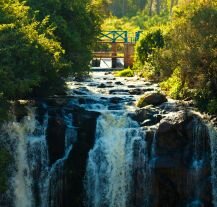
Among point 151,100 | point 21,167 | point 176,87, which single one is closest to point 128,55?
point 176,87

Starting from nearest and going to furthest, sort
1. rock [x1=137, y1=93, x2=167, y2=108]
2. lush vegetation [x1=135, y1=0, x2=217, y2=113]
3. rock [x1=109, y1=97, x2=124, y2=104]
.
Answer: lush vegetation [x1=135, y1=0, x2=217, y2=113]
rock [x1=137, y1=93, x2=167, y2=108]
rock [x1=109, y1=97, x2=124, y2=104]

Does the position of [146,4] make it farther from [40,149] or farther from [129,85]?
[40,149]

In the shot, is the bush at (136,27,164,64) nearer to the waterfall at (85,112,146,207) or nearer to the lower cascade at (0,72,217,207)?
the lower cascade at (0,72,217,207)

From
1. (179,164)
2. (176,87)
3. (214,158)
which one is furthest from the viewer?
(176,87)

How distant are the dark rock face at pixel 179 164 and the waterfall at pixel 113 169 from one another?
2.71 ft

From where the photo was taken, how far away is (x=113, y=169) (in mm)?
22281

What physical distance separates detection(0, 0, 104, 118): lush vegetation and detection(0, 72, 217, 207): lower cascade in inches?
82.6

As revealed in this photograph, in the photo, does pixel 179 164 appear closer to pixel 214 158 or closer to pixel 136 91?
pixel 214 158

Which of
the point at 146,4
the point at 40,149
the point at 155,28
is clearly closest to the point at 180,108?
the point at 40,149

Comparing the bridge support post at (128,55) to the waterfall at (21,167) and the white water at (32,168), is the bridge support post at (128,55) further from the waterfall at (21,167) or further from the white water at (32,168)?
the waterfall at (21,167)

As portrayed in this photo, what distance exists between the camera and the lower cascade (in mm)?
21766

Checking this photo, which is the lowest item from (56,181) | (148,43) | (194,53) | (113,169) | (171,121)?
(56,181)

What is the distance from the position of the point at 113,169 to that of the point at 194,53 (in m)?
6.40

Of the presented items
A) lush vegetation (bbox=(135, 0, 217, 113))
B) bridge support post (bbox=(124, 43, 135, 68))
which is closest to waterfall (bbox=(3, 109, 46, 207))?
lush vegetation (bbox=(135, 0, 217, 113))
